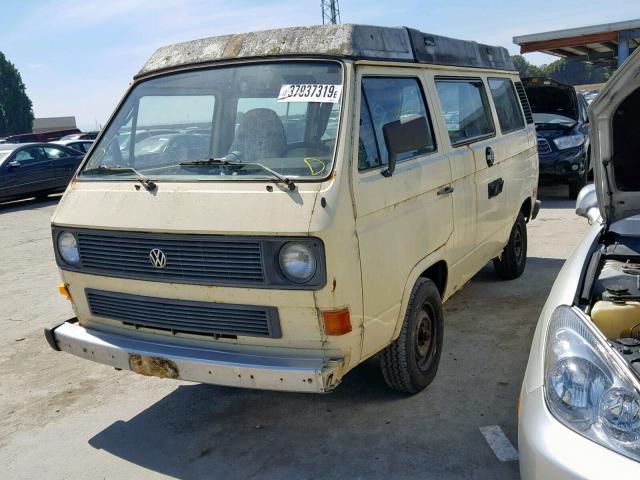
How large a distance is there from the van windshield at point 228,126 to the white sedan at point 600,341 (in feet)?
4.41

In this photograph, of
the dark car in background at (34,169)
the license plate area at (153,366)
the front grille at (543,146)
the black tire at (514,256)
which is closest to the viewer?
the license plate area at (153,366)

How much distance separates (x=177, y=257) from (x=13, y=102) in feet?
215

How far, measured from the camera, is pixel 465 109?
4805 millimetres

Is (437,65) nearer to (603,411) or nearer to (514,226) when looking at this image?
(514,226)

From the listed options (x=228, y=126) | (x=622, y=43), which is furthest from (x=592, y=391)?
(x=622, y=43)

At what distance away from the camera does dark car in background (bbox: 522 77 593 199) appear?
10578mm

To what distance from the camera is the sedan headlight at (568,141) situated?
10.6 meters

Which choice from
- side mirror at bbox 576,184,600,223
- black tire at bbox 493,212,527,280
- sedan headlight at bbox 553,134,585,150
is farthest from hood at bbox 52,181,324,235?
sedan headlight at bbox 553,134,585,150

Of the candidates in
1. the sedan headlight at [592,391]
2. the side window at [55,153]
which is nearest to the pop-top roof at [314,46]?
the sedan headlight at [592,391]

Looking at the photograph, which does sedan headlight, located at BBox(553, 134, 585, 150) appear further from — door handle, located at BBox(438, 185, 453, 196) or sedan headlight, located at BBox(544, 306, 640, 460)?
sedan headlight, located at BBox(544, 306, 640, 460)

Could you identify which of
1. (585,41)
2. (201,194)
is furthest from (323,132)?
(585,41)

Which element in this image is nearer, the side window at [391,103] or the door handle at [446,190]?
the side window at [391,103]

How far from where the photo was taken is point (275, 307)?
3.13m

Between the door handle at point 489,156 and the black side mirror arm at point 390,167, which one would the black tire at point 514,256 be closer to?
the door handle at point 489,156
